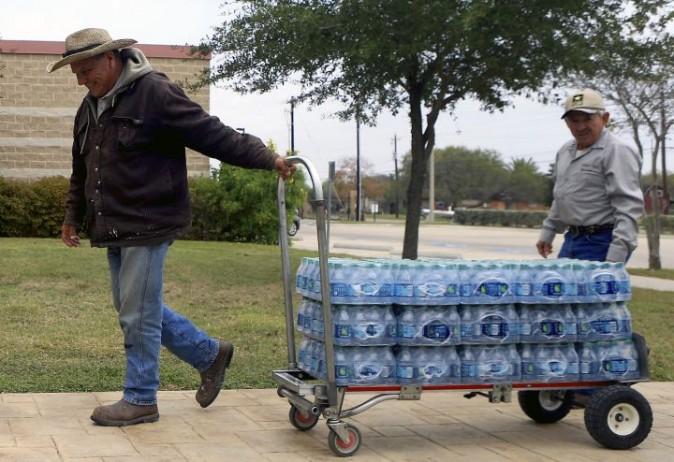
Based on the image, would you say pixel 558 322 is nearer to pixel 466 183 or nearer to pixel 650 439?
pixel 650 439

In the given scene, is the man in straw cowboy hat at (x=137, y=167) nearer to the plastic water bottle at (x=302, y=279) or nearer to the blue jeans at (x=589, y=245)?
the plastic water bottle at (x=302, y=279)

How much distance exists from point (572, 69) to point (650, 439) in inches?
319

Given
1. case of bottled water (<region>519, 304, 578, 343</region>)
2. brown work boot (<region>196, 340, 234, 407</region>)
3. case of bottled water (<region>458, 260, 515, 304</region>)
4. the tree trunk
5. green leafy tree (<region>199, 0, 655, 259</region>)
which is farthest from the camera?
the tree trunk

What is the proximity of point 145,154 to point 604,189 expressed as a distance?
2.74 m

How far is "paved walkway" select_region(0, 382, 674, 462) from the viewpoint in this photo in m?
4.91

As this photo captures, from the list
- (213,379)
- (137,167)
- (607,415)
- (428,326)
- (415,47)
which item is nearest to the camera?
(428,326)

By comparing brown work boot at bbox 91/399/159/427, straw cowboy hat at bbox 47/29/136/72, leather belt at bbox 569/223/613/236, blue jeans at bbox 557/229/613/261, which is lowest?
brown work boot at bbox 91/399/159/427

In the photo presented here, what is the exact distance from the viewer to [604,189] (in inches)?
242

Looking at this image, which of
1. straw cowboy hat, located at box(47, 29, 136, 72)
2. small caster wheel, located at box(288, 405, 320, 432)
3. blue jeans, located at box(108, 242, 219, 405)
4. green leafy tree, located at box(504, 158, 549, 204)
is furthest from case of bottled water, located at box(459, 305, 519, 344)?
green leafy tree, located at box(504, 158, 549, 204)

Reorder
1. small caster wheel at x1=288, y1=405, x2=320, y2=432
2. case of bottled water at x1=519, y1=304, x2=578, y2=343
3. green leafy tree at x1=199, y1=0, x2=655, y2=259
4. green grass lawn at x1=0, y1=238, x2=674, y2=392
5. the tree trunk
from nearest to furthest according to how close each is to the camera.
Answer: case of bottled water at x1=519, y1=304, x2=578, y2=343 < small caster wheel at x1=288, y1=405, x2=320, y2=432 < green grass lawn at x1=0, y1=238, x2=674, y2=392 < green leafy tree at x1=199, y1=0, x2=655, y2=259 < the tree trunk

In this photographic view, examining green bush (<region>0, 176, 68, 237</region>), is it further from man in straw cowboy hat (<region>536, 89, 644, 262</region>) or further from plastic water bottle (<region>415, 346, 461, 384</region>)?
plastic water bottle (<region>415, 346, 461, 384</region>)

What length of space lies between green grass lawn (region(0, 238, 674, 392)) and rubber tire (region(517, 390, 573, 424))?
5.81ft

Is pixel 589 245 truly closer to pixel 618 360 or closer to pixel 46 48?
pixel 618 360

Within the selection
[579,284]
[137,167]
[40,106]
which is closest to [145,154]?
[137,167]
